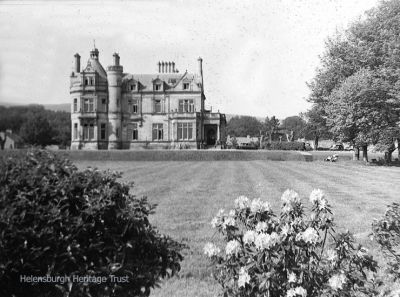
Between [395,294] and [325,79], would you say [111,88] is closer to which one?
[325,79]

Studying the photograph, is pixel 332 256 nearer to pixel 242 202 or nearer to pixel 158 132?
pixel 242 202

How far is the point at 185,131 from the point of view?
188ft

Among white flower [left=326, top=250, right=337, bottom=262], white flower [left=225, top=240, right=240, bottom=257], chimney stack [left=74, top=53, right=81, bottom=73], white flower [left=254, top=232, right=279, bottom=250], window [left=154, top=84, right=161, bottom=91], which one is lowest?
white flower [left=326, top=250, right=337, bottom=262]

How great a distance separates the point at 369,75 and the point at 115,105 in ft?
120

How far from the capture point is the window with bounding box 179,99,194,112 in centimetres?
5922

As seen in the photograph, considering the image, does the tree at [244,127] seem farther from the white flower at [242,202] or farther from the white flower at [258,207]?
the white flower at [258,207]

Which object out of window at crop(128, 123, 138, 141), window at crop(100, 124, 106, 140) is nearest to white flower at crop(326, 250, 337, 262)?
window at crop(128, 123, 138, 141)

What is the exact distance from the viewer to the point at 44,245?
371cm

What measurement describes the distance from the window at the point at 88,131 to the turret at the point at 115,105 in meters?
2.56

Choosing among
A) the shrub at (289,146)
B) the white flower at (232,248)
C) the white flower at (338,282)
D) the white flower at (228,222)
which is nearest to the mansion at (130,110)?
the shrub at (289,146)

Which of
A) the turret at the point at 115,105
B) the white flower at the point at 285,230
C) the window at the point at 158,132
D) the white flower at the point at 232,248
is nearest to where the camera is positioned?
the white flower at the point at 232,248

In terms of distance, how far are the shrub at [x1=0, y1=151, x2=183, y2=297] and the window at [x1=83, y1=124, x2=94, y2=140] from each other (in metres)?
56.1

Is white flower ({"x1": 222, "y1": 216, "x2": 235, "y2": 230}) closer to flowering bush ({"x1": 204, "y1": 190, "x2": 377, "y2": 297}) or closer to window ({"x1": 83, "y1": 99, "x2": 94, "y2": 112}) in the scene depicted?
flowering bush ({"x1": 204, "y1": 190, "x2": 377, "y2": 297})

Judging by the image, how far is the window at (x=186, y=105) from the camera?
59219 millimetres
